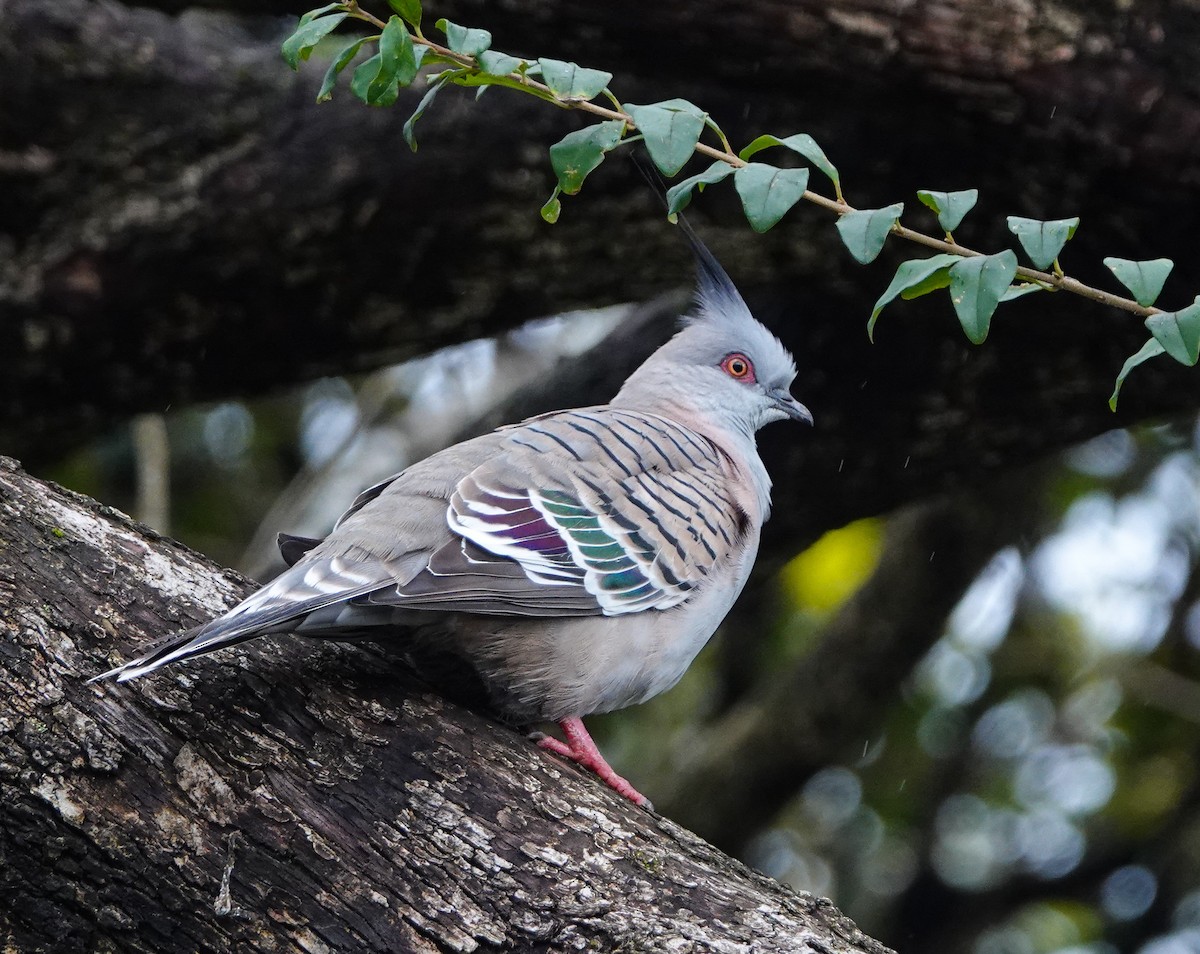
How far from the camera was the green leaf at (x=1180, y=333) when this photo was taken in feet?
7.26

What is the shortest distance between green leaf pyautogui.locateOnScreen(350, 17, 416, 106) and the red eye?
6.19 ft

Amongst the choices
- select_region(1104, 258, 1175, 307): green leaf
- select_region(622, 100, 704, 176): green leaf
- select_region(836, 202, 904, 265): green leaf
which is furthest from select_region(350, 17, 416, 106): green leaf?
select_region(1104, 258, 1175, 307): green leaf

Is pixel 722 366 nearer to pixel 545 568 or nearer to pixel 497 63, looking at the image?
pixel 545 568

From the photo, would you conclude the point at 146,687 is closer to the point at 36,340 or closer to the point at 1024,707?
the point at 36,340

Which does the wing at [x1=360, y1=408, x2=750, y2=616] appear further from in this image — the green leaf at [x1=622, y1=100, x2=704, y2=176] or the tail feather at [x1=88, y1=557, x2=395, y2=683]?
the green leaf at [x1=622, y1=100, x2=704, y2=176]

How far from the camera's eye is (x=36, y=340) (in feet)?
15.2

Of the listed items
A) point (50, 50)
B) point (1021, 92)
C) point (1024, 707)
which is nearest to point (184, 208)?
point (50, 50)

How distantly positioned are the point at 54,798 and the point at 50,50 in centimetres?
290

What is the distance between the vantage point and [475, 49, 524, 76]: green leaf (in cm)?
246

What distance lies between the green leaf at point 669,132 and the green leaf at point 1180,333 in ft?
2.66

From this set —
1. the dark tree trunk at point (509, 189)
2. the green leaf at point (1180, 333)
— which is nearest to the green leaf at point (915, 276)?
the green leaf at point (1180, 333)

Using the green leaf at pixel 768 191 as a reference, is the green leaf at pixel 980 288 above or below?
below

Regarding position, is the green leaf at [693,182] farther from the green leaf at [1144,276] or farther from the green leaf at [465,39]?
the green leaf at [1144,276]

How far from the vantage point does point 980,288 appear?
7.47ft
